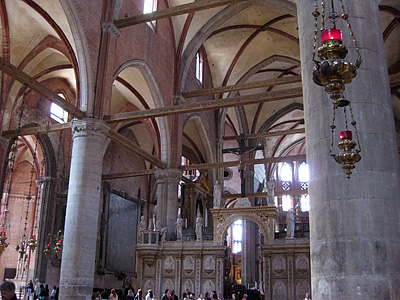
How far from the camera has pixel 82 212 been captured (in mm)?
13633

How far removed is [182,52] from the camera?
72.5 feet

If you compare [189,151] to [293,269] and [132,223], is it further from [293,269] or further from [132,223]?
[293,269]

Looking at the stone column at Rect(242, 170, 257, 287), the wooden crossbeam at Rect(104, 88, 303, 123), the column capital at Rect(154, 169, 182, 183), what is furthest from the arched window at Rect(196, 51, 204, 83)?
the wooden crossbeam at Rect(104, 88, 303, 123)

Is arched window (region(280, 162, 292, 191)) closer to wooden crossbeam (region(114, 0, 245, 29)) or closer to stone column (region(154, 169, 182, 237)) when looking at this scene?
stone column (region(154, 169, 182, 237))

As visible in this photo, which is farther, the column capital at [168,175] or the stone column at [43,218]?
the column capital at [168,175]

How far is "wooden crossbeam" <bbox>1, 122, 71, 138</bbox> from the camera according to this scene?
15506mm

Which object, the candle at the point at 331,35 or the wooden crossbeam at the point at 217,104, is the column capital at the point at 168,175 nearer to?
the wooden crossbeam at the point at 217,104

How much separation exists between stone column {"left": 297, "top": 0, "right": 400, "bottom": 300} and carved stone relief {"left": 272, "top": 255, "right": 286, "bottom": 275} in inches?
413

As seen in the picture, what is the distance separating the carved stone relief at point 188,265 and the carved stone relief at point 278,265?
10.5 ft

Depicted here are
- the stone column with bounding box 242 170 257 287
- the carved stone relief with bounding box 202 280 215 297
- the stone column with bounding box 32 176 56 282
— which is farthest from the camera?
the stone column with bounding box 242 170 257 287

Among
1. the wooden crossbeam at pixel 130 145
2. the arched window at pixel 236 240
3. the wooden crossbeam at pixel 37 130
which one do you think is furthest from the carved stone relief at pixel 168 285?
the arched window at pixel 236 240

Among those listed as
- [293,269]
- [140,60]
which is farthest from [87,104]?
[293,269]

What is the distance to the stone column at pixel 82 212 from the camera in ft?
43.2

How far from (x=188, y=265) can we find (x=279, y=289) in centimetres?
364
